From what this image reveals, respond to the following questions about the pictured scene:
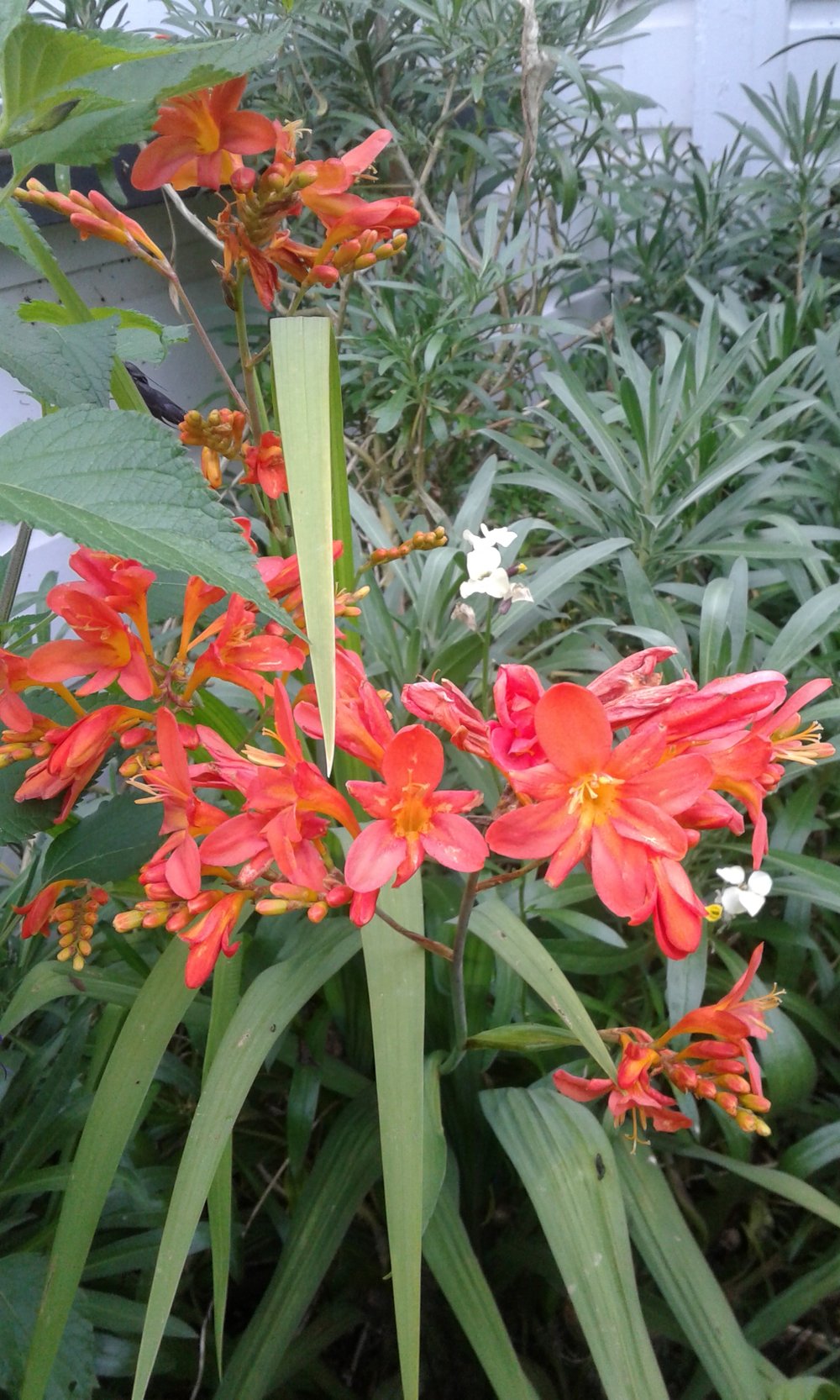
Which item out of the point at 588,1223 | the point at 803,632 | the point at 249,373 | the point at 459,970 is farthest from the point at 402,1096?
the point at 803,632

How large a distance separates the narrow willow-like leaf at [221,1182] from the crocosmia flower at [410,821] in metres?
0.23

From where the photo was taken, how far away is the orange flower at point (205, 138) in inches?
19.4

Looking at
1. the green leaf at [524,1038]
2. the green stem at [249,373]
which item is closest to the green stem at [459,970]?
the green leaf at [524,1038]

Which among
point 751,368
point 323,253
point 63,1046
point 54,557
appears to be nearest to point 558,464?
point 751,368

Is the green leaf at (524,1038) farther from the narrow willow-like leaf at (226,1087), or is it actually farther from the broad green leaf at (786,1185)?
the broad green leaf at (786,1185)

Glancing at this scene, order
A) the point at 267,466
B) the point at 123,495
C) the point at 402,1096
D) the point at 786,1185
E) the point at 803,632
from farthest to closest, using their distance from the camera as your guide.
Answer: the point at 803,632, the point at 786,1185, the point at 267,466, the point at 402,1096, the point at 123,495

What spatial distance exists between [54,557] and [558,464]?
80 centimetres

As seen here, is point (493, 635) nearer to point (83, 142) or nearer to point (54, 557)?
point (83, 142)

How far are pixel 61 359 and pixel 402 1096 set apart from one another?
403 millimetres

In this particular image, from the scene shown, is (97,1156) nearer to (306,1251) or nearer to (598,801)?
(306,1251)

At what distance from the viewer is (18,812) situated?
1.61ft

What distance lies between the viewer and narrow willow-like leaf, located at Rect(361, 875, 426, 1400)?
0.42 m

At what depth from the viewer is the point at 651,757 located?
37cm

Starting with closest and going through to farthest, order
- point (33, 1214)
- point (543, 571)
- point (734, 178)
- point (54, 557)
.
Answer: point (33, 1214)
point (543, 571)
point (54, 557)
point (734, 178)
